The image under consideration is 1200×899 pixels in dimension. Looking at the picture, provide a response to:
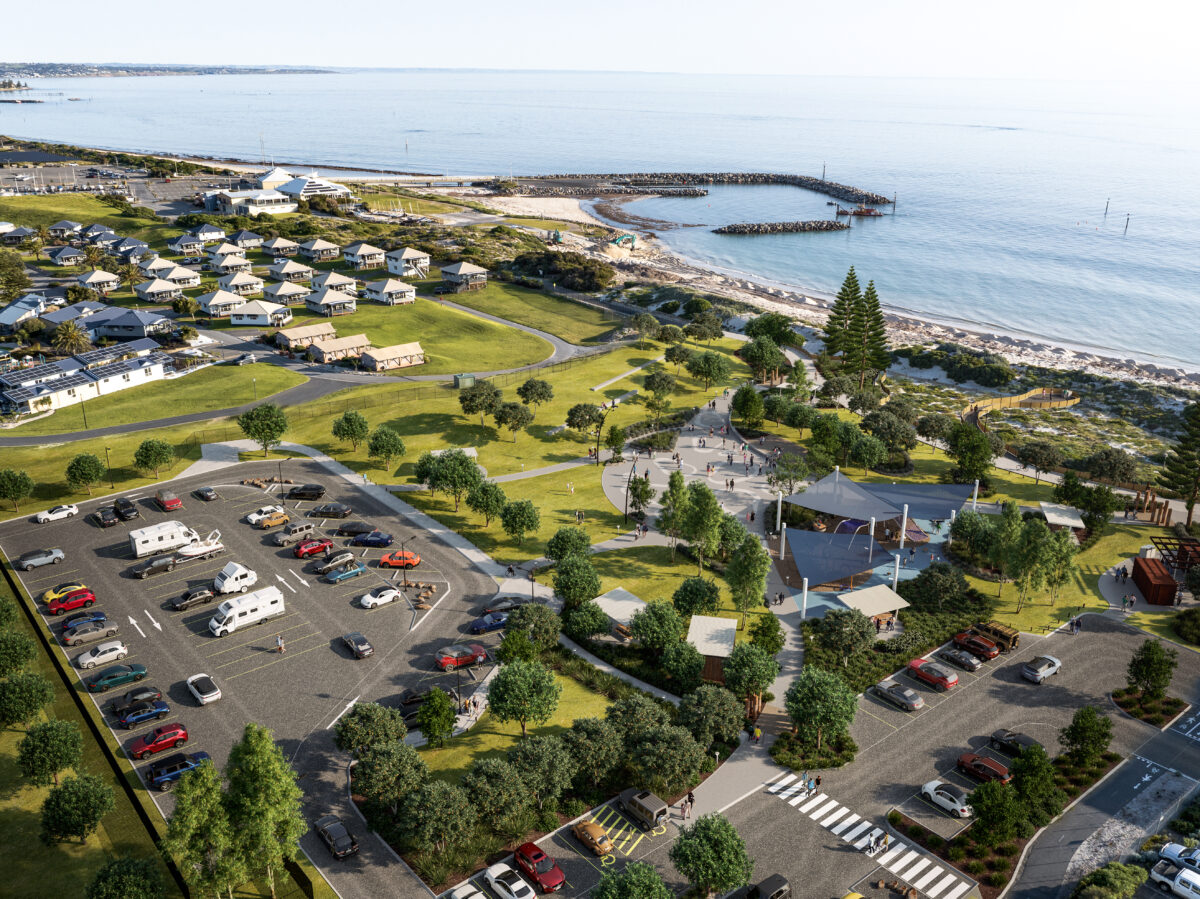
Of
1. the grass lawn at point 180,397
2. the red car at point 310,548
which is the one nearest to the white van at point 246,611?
the red car at point 310,548

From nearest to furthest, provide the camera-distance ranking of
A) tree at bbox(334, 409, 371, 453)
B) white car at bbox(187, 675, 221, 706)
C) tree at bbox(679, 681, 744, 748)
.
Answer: tree at bbox(679, 681, 744, 748) → white car at bbox(187, 675, 221, 706) → tree at bbox(334, 409, 371, 453)

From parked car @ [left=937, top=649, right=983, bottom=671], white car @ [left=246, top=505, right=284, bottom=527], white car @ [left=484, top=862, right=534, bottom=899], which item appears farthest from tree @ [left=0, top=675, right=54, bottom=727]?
parked car @ [left=937, top=649, right=983, bottom=671]

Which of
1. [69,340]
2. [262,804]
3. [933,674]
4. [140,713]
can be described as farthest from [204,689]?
[69,340]

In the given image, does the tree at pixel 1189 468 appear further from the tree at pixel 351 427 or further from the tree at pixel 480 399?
the tree at pixel 351 427

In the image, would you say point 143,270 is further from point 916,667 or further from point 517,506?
point 916,667

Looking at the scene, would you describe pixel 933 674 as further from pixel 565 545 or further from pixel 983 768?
pixel 565 545

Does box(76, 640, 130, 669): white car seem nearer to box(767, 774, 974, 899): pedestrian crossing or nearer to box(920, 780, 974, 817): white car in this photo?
box(767, 774, 974, 899): pedestrian crossing
